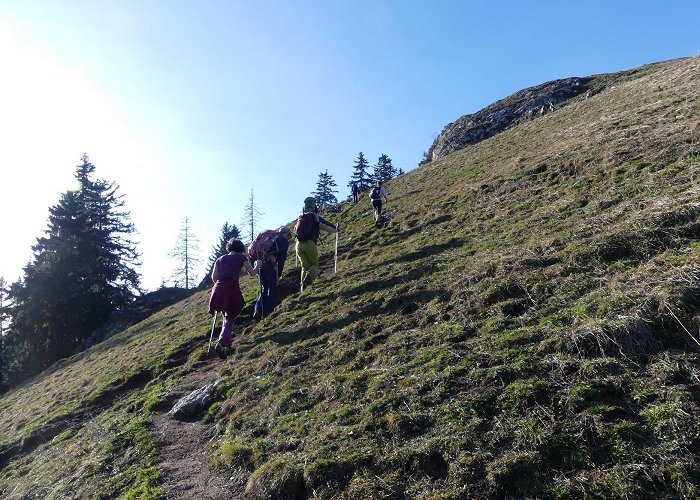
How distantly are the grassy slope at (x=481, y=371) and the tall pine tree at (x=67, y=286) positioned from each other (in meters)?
19.9

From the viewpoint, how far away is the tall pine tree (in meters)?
31.4

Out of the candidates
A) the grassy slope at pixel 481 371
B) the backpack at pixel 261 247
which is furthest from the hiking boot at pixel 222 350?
the backpack at pixel 261 247

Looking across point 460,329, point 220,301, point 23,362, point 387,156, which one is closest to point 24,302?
point 23,362

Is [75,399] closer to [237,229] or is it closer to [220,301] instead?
[220,301]

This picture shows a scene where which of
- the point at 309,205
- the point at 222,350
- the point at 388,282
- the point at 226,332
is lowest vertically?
the point at 222,350

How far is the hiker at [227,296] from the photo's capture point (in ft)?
33.1

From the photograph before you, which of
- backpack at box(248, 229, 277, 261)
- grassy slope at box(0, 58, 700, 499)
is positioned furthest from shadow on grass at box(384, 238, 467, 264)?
backpack at box(248, 229, 277, 261)

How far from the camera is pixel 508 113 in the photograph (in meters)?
46.6

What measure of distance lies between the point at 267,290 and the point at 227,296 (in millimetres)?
2968

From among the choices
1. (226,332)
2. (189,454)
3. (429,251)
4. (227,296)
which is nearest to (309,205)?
(429,251)

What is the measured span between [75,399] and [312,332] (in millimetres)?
7136

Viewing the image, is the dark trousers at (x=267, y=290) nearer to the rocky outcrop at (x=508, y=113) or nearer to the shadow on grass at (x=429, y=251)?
Answer: the shadow on grass at (x=429, y=251)

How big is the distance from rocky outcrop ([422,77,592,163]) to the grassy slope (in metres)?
31.1

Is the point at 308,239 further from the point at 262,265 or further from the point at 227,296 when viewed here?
the point at 227,296
